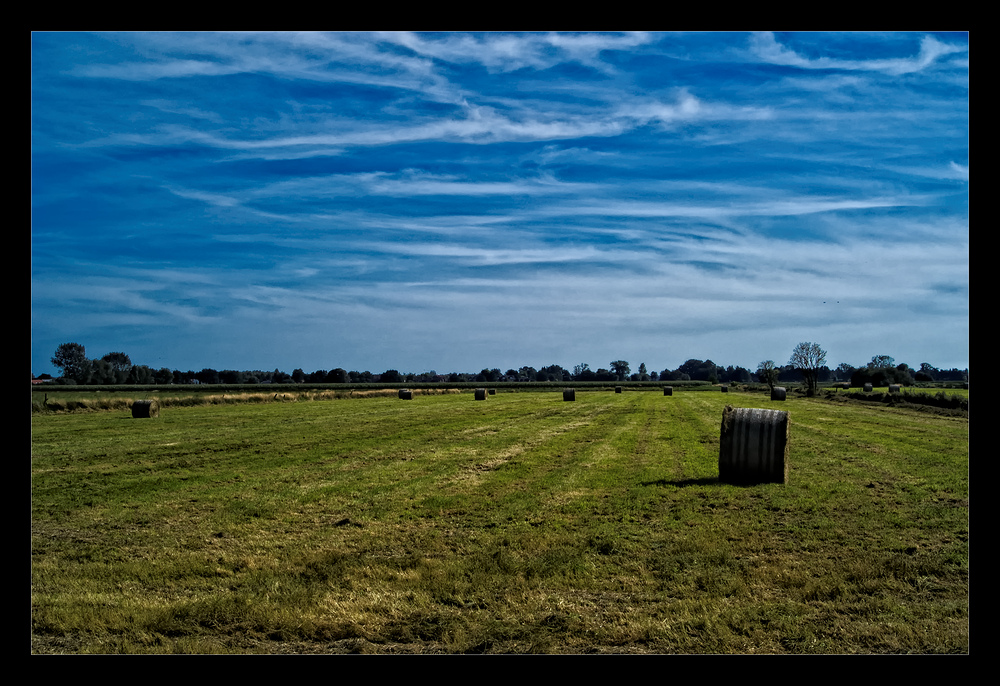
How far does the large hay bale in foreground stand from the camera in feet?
44.8

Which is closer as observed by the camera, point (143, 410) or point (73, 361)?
point (143, 410)

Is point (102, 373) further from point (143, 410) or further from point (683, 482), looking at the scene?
point (683, 482)

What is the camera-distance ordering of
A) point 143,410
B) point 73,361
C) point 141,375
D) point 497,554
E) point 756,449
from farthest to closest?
point 141,375, point 73,361, point 143,410, point 756,449, point 497,554

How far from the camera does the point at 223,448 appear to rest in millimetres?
20703

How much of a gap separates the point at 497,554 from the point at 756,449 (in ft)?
25.6

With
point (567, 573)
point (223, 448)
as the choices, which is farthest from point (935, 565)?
point (223, 448)

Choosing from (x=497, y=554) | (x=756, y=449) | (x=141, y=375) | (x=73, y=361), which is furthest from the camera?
(x=141, y=375)

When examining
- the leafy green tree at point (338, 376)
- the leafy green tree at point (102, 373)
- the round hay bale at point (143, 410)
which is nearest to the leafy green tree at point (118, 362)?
the leafy green tree at point (102, 373)

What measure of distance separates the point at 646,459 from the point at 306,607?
40.9 ft

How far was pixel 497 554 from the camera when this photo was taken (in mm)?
8430

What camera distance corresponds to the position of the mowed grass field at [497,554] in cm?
604

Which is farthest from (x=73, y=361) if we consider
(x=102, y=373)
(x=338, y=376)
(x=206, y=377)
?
(x=338, y=376)

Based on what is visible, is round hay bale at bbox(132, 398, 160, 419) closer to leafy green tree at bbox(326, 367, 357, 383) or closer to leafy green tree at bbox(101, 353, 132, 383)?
leafy green tree at bbox(101, 353, 132, 383)
